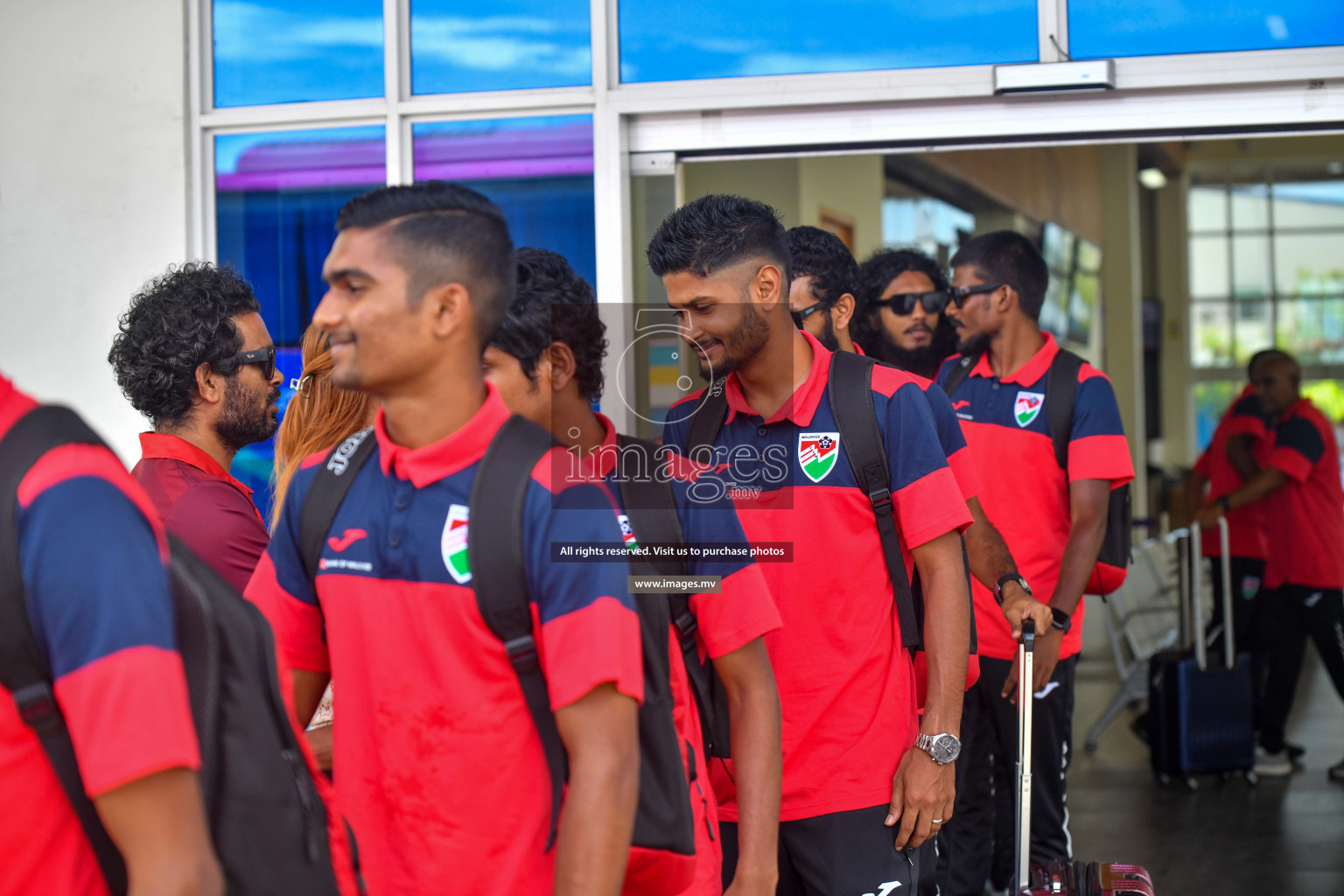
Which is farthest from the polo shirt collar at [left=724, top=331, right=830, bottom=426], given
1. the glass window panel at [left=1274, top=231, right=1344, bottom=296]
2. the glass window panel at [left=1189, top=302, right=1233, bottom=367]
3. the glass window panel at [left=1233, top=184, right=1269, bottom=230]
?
the glass window panel at [left=1274, top=231, right=1344, bottom=296]

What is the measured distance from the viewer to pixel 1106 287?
14.7m

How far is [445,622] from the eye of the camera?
1.52 metres

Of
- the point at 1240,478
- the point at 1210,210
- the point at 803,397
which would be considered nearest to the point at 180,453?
the point at 803,397

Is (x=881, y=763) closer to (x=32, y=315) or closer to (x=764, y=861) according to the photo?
Result: (x=764, y=861)

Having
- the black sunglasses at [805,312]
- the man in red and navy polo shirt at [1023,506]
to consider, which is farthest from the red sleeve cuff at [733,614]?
the man in red and navy polo shirt at [1023,506]

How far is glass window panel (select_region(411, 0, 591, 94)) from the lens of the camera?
4.23m

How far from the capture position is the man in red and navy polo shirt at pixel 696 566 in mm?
1829

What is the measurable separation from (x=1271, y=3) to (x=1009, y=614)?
228 centimetres

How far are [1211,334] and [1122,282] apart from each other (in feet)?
16.9

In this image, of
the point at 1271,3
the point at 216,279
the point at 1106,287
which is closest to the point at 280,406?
the point at 216,279

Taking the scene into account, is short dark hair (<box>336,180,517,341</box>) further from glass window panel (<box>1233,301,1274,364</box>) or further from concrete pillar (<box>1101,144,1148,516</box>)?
glass window panel (<box>1233,301,1274,364</box>)

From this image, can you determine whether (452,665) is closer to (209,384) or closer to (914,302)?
(209,384)

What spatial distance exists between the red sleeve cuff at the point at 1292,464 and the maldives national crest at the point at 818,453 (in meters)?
4.90

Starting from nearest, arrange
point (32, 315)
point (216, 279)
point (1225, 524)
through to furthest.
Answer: point (216, 279)
point (32, 315)
point (1225, 524)
